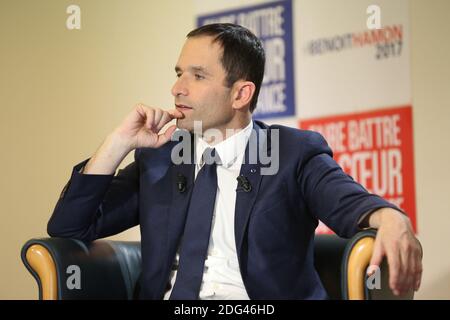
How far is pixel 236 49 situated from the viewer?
2.44 meters

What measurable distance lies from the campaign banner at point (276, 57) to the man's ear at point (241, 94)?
5.02 feet

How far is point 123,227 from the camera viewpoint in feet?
7.84

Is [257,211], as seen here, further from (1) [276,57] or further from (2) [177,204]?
(1) [276,57]

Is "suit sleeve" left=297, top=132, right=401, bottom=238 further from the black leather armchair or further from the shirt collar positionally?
the shirt collar

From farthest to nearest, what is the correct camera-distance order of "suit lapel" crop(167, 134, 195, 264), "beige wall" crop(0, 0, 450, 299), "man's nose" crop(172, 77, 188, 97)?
"beige wall" crop(0, 0, 450, 299) < "man's nose" crop(172, 77, 188, 97) < "suit lapel" crop(167, 134, 195, 264)

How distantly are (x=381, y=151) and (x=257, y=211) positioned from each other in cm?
170

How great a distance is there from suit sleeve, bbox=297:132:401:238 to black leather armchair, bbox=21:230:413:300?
67 millimetres

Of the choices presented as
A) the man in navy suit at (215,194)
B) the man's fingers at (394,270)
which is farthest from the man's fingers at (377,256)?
the man in navy suit at (215,194)

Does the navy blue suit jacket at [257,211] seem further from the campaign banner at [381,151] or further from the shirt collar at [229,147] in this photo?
the campaign banner at [381,151]

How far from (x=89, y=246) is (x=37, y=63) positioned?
286 centimetres

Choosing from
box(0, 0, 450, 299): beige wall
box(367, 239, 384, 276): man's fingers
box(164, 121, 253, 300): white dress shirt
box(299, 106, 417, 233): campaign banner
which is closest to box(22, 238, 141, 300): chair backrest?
box(164, 121, 253, 300): white dress shirt

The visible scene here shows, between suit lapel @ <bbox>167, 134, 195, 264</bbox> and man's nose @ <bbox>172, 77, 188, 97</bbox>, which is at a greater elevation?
man's nose @ <bbox>172, 77, 188, 97</bbox>

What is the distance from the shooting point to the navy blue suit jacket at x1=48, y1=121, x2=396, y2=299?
209 centimetres
